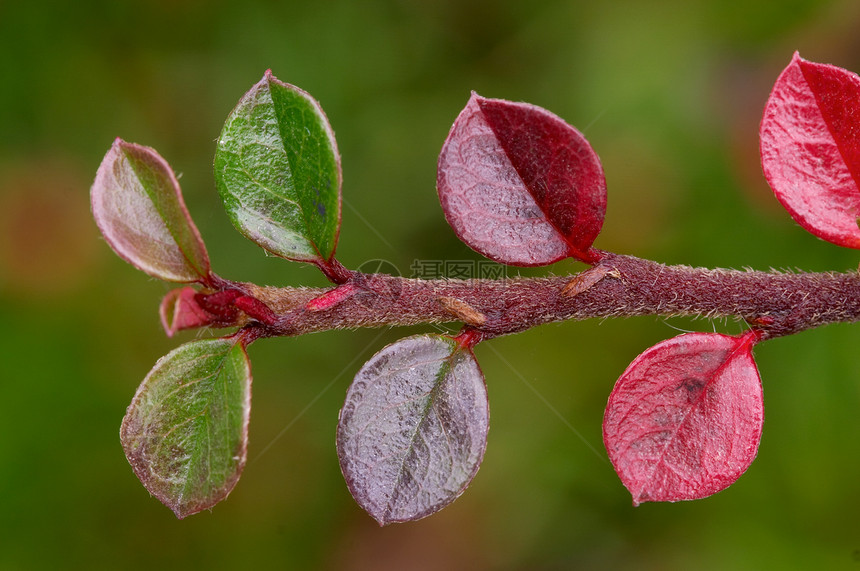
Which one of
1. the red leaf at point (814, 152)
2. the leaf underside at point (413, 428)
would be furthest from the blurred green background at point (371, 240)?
the leaf underside at point (413, 428)

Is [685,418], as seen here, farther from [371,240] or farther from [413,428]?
[371,240]

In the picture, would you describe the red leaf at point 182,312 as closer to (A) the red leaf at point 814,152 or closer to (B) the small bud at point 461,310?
(B) the small bud at point 461,310

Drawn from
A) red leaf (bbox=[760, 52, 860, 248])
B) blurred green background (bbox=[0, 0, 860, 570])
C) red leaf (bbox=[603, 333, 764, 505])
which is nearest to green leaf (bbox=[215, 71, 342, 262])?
red leaf (bbox=[603, 333, 764, 505])

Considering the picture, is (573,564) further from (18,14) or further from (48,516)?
(18,14)

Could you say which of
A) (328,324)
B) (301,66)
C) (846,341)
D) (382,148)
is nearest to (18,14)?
(301,66)

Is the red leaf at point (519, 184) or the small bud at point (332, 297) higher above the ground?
the red leaf at point (519, 184)

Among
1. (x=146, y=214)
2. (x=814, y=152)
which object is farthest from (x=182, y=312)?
(x=814, y=152)
